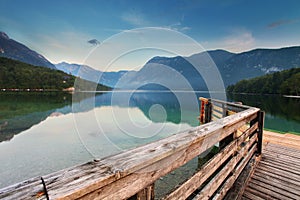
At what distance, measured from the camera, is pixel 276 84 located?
6184 cm

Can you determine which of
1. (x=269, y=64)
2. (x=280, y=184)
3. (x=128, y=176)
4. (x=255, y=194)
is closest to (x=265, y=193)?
(x=255, y=194)

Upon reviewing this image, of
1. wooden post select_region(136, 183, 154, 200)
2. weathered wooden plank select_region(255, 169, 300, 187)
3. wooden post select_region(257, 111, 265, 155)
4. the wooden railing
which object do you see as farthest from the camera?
wooden post select_region(257, 111, 265, 155)

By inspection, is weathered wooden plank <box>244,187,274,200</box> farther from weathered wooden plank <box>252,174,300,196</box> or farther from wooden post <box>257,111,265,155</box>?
wooden post <box>257,111,265,155</box>

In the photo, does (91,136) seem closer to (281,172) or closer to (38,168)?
(38,168)

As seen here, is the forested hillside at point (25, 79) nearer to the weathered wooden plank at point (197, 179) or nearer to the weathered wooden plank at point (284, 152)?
the weathered wooden plank at point (284, 152)

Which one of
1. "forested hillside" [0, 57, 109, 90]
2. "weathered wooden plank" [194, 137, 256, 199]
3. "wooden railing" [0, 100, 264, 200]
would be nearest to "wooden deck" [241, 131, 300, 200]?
"weathered wooden plank" [194, 137, 256, 199]

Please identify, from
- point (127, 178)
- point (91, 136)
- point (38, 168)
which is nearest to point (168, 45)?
point (127, 178)

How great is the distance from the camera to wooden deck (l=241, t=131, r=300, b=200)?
249 cm

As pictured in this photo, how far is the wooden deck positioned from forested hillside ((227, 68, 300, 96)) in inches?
2470

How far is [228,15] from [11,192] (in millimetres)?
38165

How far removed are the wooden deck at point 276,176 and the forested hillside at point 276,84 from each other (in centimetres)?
6274

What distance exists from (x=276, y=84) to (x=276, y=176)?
244 ft

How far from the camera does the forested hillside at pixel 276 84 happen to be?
52.6 m

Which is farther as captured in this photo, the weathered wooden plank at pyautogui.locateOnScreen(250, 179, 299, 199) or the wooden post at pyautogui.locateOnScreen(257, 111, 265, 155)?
the wooden post at pyautogui.locateOnScreen(257, 111, 265, 155)
